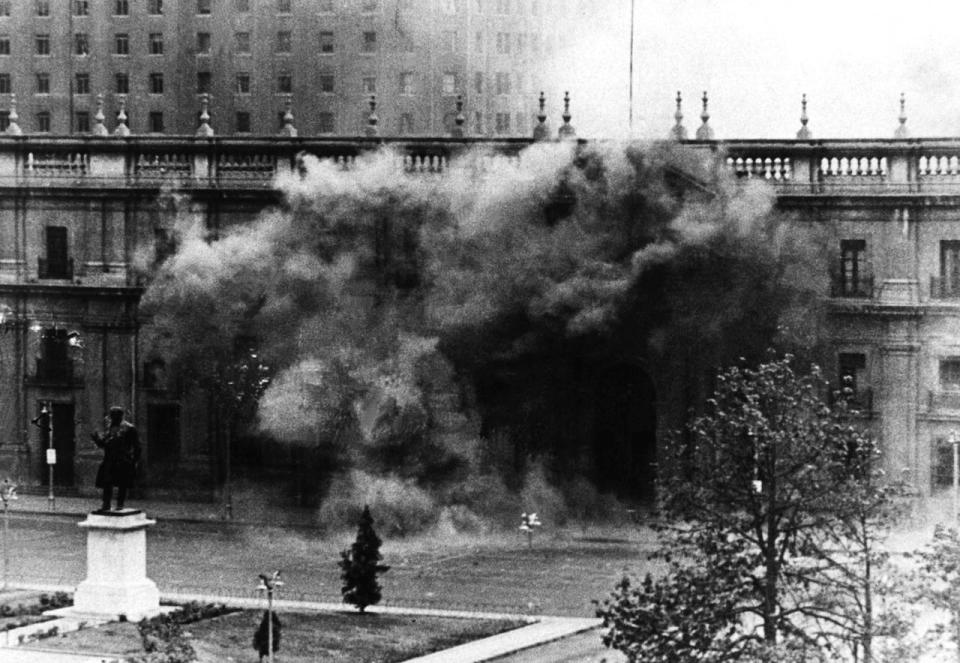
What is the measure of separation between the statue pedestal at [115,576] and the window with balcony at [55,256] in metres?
21.2

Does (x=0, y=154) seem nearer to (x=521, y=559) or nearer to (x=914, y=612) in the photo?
(x=521, y=559)

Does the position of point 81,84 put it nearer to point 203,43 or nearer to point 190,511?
point 203,43

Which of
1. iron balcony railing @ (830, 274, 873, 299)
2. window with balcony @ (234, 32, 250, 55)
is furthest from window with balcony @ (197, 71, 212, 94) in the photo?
iron balcony railing @ (830, 274, 873, 299)

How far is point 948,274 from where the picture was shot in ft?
191

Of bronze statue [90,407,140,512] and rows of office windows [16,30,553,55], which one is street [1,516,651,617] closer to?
bronze statue [90,407,140,512]

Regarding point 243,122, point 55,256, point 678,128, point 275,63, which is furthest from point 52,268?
point 243,122

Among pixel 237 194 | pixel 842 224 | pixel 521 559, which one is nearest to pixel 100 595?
pixel 521 559

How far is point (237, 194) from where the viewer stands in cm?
6288

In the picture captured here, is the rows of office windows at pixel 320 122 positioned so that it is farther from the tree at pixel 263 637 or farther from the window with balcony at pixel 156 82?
the tree at pixel 263 637

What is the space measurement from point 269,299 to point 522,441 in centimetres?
847

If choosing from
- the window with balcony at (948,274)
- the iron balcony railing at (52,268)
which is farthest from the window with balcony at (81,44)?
the window with balcony at (948,274)

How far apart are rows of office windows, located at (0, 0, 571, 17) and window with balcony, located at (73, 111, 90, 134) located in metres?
4.73

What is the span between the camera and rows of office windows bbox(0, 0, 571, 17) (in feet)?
259

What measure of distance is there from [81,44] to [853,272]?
Answer: 48.6 m
